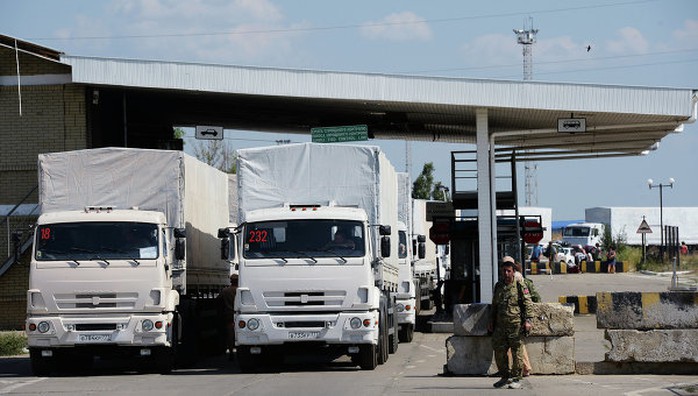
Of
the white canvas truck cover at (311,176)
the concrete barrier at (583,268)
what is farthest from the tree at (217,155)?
the white canvas truck cover at (311,176)

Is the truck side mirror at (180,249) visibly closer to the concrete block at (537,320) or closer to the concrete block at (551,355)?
the concrete block at (537,320)

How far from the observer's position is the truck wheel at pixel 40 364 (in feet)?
66.6

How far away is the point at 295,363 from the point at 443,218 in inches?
513

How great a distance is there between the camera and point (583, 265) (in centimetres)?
7069

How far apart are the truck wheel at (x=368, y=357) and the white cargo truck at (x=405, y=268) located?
6.67 meters

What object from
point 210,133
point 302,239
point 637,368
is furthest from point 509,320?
point 210,133

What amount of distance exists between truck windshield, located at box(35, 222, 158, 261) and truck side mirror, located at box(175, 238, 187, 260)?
0.42 meters

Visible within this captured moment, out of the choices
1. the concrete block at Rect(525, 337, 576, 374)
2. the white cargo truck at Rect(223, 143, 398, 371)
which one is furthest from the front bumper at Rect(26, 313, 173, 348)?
the concrete block at Rect(525, 337, 576, 374)

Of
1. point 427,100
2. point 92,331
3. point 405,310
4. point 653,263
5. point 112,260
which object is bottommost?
point 653,263

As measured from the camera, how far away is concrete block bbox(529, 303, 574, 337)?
59.8 ft

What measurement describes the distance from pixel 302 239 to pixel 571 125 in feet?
44.4

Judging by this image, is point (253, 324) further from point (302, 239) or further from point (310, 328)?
point (302, 239)

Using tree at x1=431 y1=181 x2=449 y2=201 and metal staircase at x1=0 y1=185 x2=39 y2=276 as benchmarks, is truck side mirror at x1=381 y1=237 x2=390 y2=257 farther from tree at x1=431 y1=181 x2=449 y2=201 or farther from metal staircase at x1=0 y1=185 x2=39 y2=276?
tree at x1=431 y1=181 x2=449 y2=201

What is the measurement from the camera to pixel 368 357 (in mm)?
20047
